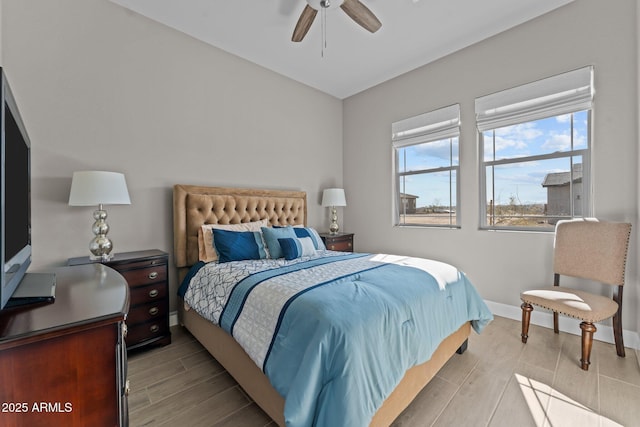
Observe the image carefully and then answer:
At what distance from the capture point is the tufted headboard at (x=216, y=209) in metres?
2.80

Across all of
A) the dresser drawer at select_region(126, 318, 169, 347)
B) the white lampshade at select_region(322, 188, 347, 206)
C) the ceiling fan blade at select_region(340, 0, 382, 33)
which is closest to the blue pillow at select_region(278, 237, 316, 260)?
the dresser drawer at select_region(126, 318, 169, 347)

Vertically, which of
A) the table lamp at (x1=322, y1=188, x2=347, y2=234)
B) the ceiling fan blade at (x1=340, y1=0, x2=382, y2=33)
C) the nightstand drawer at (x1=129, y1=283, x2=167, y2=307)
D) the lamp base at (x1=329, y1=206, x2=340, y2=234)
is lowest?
the nightstand drawer at (x1=129, y1=283, x2=167, y2=307)

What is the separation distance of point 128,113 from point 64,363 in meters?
2.48

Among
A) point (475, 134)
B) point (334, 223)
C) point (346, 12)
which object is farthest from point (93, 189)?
point (475, 134)

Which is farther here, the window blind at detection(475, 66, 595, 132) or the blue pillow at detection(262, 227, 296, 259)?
the blue pillow at detection(262, 227, 296, 259)

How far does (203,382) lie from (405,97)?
12.9 ft

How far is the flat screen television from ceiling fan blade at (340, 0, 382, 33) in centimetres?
209

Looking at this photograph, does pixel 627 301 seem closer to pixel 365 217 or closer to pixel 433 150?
pixel 433 150

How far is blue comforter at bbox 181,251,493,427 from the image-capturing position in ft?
3.98

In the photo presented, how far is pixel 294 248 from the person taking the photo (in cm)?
271

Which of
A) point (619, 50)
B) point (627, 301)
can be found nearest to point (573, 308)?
point (627, 301)

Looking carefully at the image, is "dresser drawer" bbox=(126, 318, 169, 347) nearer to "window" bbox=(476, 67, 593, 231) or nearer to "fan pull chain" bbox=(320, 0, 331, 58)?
"fan pull chain" bbox=(320, 0, 331, 58)

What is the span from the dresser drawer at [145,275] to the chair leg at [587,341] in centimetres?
336

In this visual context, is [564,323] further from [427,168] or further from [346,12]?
[346,12]
